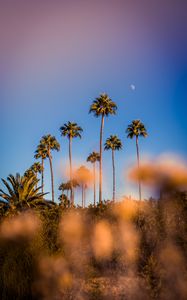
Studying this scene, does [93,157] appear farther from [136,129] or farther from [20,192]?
[20,192]

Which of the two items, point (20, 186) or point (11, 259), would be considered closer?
point (11, 259)

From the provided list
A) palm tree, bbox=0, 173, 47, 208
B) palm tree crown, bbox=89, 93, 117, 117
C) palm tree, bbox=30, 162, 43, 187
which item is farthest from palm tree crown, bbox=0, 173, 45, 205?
palm tree, bbox=30, 162, 43, 187

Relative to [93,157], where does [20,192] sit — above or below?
below

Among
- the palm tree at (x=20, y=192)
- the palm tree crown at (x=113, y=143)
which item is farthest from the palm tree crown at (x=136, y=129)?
the palm tree at (x=20, y=192)

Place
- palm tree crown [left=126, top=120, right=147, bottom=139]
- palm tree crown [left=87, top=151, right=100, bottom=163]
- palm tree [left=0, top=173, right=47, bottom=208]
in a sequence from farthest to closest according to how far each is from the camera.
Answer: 1. palm tree crown [left=87, top=151, right=100, bottom=163]
2. palm tree crown [left=126, top=120, right=147, bottom=139]
3. palm tree [left=0, top=173, right=47, bottom=208]

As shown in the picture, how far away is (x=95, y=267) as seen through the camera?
1204 cm

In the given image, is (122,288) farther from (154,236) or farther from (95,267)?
(154,236)

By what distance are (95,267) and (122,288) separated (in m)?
2.04

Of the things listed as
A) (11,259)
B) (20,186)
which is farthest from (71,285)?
(20,186)

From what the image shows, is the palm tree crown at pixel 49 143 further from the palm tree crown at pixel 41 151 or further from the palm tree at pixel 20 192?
the palm tree at pixel 20 192

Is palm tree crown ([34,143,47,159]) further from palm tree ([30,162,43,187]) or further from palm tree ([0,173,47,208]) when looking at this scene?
palm tree ([0,173,47,208])

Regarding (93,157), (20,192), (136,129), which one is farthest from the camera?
(93,157)

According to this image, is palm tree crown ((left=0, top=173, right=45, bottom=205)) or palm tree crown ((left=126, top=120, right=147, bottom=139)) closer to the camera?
palm tree crown ((left=0, top=173, right=45, bottom=205))

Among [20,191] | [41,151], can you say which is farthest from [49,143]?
[20,191]
